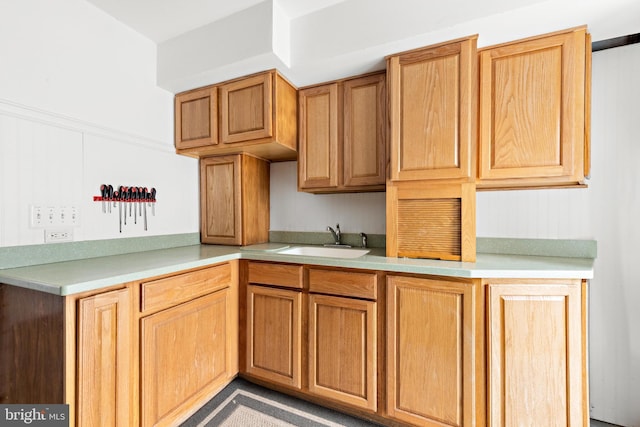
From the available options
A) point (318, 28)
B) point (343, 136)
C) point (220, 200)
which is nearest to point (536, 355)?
point (343, 136)

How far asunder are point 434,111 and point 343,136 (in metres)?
0.61

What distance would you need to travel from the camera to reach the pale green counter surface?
3.65ft

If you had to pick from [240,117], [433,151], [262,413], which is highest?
[240,117]

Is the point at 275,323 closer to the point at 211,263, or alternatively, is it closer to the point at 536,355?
the point at 211,263

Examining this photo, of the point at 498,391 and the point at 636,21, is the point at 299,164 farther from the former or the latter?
the point at 636,21

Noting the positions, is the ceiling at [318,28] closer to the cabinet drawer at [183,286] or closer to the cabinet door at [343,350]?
the cabinet drawer at [183,286]

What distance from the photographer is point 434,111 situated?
1518 mm

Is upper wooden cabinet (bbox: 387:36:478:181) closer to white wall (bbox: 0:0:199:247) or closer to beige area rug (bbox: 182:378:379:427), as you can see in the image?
beige area rug (bbox: 182:378:379:427)

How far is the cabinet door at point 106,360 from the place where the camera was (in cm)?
108

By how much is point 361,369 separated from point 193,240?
157 cm

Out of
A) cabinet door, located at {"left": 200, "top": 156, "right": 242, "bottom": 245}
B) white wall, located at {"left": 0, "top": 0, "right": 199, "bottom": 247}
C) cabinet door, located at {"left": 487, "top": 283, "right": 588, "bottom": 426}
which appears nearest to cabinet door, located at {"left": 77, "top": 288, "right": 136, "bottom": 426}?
white wall, located at {"left": 0, "top": 0, "right": 199, "bottom": 247}

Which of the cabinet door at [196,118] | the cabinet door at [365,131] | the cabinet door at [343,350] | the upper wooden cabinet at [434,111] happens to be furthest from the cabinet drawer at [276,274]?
the cabinet door at [196,118]

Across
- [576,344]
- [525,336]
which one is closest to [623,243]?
[576,344]

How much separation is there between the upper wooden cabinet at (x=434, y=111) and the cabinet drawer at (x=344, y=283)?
58cm
